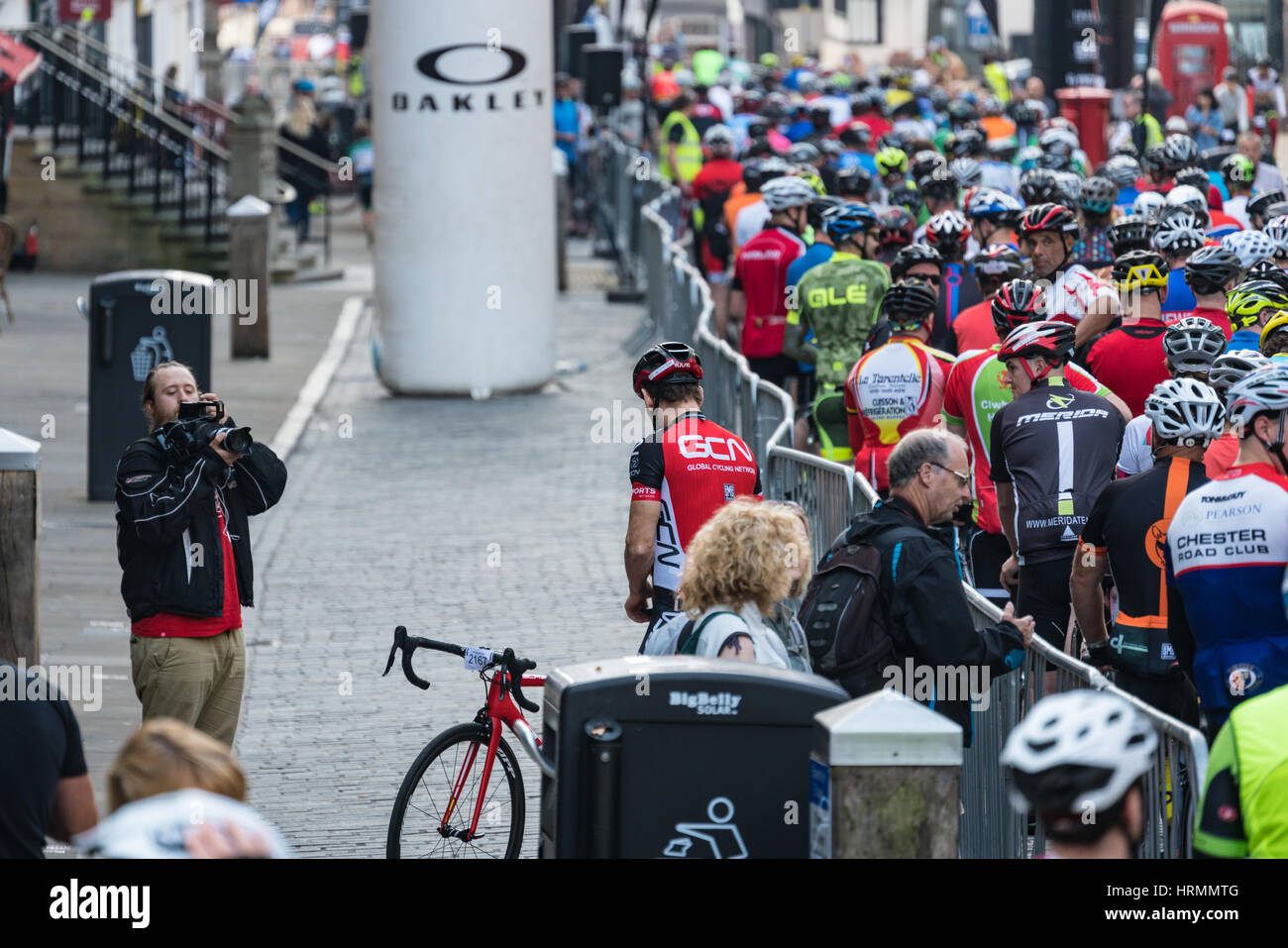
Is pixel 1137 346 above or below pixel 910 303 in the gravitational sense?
below

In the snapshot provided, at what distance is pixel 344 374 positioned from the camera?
2033 centimetres

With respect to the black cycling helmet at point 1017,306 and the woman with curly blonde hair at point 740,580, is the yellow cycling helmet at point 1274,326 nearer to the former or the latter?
the black cycling helmet at point 1017,306

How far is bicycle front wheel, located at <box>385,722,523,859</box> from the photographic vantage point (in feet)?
22.6

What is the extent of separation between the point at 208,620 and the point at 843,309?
17.4ft

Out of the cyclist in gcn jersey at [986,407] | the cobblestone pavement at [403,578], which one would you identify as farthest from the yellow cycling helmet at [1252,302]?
the cobblestone pavement at [403,578]

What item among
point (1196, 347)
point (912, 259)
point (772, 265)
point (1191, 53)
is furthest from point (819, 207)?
point (1191, 53)

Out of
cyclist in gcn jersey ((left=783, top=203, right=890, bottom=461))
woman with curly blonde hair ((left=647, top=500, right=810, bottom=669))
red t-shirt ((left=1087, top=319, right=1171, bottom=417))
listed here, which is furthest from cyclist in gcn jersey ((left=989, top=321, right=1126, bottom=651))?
cyclist in gcn jersey ((left=783, top=203, right=890, bottom=461))

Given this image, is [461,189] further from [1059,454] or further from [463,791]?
[463,791]

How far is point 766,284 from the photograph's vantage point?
14.1 m

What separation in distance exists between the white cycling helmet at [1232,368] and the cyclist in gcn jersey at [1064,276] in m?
2.46

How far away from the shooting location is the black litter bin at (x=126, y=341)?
14.0 m

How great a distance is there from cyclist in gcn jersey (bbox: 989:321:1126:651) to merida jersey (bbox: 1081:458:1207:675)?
0.95 metres

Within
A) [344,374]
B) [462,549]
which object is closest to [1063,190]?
[462,549]

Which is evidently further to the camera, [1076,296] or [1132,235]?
[1132,235]
